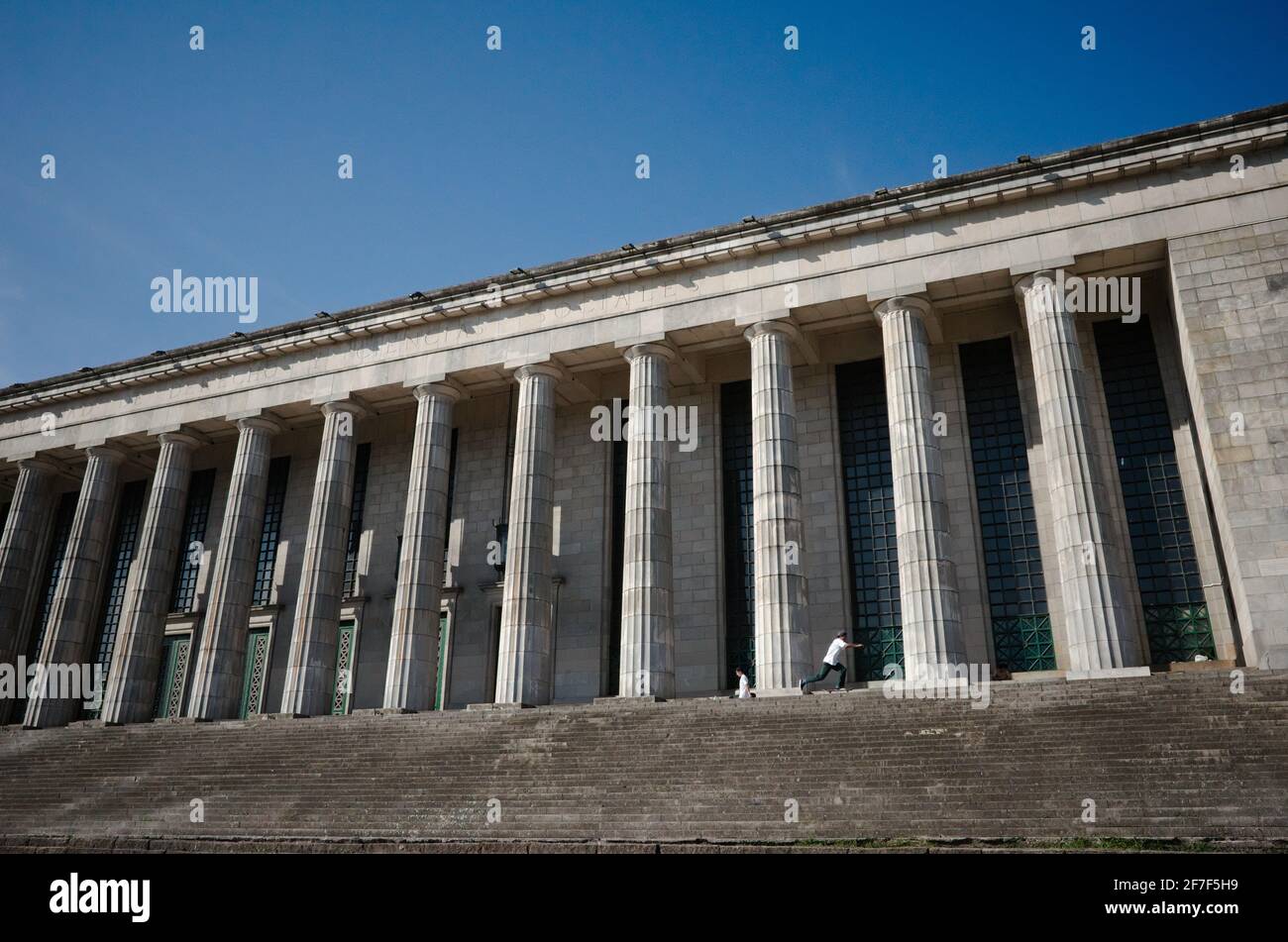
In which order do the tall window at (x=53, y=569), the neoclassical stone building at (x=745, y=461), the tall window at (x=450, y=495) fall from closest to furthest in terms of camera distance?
the neoclassical stone building at (x=745, y=461)
the tall window at (x=450, y=495)
the tall window at (x=53, y=569)

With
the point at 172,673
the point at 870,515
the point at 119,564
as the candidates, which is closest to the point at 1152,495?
the point at 870,515

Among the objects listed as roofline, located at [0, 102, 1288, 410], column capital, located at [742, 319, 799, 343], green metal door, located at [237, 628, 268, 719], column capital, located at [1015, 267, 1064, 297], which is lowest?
green metal door, located at [237, 628, 268, 719]

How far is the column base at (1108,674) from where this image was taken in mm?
19703

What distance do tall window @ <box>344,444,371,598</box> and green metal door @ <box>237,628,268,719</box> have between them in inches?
137

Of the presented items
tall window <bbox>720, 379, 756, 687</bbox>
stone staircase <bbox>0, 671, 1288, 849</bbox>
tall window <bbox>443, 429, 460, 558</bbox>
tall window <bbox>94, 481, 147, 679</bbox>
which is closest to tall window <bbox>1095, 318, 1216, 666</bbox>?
stone staircase <bbox>0, 671, 1288, 849</bbox>

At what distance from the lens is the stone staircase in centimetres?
1439

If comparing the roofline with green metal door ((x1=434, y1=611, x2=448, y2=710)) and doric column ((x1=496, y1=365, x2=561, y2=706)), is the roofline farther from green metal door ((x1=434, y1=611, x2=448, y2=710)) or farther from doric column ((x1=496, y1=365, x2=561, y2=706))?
green metal door ((x1=434, y1=611, x2=448, y2=710))

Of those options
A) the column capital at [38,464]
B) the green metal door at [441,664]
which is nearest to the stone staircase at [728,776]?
the green metal door at [441,664]

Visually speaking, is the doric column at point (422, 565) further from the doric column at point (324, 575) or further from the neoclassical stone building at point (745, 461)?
the doric column at point (324, 575)

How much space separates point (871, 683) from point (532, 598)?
942 cm

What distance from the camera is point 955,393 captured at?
27359 millimetres

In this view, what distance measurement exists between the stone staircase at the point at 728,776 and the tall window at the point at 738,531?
20.7 ft
